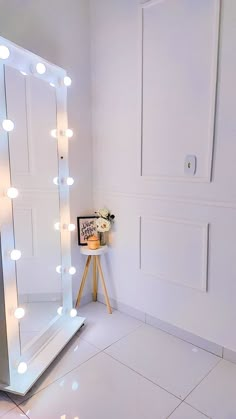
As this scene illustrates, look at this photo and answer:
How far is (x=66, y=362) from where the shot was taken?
1.67 meters

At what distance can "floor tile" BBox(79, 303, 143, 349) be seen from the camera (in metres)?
1.90

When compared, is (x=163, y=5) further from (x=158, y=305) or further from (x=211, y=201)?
(x=158, y=305)

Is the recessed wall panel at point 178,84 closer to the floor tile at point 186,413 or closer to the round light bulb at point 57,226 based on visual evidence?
the round light bulb at point 57,226

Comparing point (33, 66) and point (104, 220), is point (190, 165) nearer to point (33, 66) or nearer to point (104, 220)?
point (104, 220)

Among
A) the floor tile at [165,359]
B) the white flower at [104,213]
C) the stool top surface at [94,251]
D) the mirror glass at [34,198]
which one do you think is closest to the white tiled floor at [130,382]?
the floor tile at [165,359]

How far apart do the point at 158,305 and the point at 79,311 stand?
0.67 meters

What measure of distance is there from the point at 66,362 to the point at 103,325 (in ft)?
1.47

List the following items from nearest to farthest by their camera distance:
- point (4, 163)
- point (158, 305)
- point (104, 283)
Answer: point (4, 163) < point (158, 305) < point (104, 283)

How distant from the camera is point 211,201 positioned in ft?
5.39

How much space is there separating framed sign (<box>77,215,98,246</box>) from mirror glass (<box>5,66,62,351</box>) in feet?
1.12

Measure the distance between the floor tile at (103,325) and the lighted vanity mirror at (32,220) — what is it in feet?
0.41

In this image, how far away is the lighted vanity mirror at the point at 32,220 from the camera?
137 centimetres

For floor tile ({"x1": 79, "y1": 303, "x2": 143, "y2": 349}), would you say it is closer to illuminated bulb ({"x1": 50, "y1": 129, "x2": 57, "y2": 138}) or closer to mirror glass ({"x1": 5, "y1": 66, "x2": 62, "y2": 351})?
mirror glass ({"x1": 5, "y1": 66, "x2": 62, "y2": 351})

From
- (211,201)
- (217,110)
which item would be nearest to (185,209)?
(211,201)
